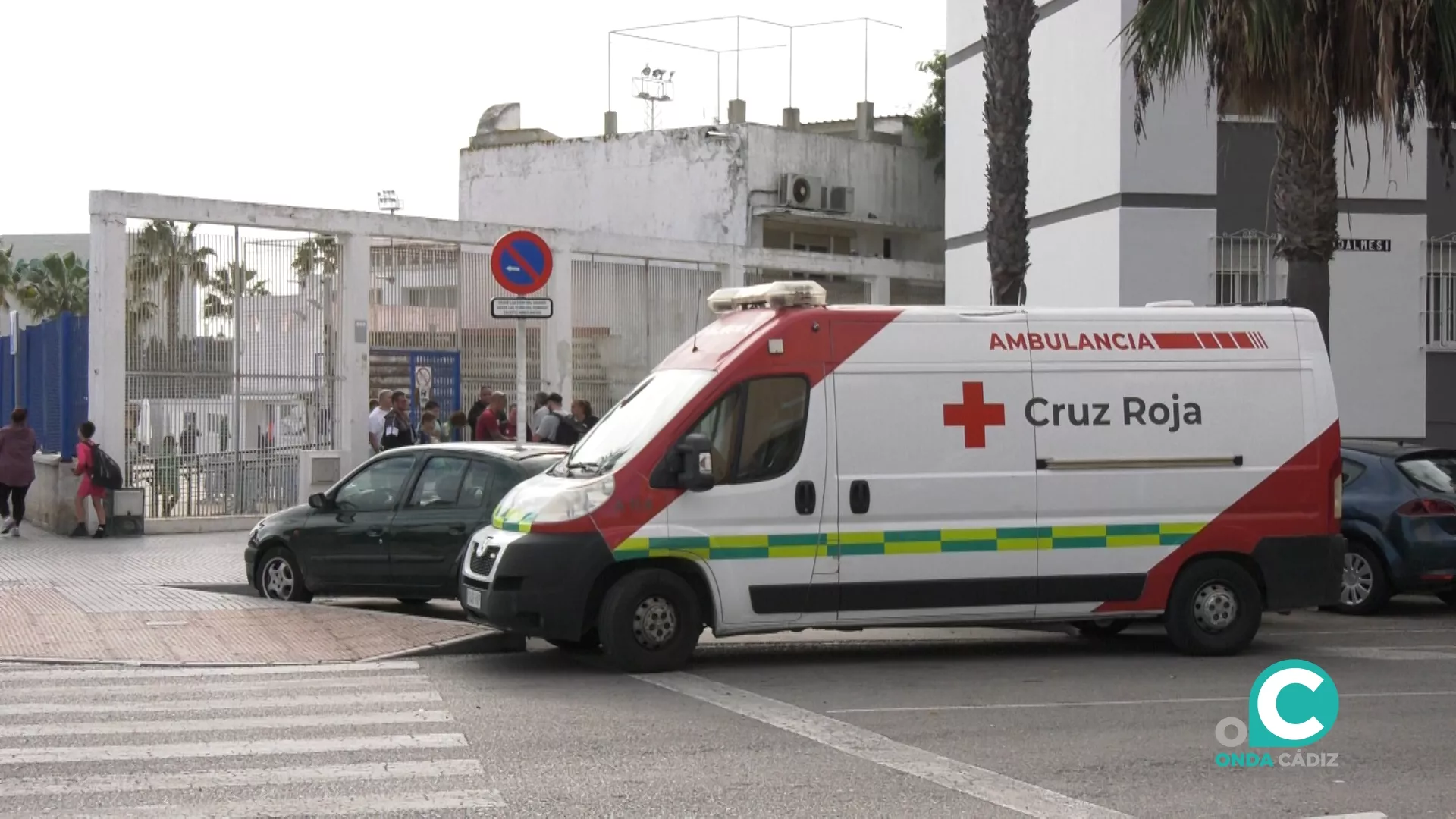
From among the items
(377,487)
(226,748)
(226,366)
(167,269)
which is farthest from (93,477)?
(226,748)

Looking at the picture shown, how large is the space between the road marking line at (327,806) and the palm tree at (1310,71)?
11.1 m

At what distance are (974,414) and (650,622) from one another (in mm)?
2671

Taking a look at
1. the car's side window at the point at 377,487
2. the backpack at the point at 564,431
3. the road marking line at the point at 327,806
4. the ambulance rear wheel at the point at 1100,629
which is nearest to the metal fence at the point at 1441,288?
the backpack at the point at 564,431

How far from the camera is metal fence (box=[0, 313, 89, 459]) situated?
2261 centimetres

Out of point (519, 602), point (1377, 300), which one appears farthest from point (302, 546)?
point (1377, 300)

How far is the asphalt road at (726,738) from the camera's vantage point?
23.7 ft

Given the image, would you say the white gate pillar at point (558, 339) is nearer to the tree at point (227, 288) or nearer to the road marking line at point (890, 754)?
the tree at point (227, 288)

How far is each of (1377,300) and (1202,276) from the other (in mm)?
2571

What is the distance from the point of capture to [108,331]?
21359 mm

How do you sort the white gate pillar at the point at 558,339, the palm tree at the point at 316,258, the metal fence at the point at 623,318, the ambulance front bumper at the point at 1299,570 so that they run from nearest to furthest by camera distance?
the ambulance front bumper at the point at 1299,570
the palm tree at the point at 316,258
the white gate pillar at the point at 558,339
the metal fence at the point at 623,318

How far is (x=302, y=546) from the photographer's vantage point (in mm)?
14305

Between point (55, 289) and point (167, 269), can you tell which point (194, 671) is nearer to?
point (167, 269)

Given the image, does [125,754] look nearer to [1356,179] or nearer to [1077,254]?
[1077,254]

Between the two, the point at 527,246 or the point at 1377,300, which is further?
the point at 1377,300
